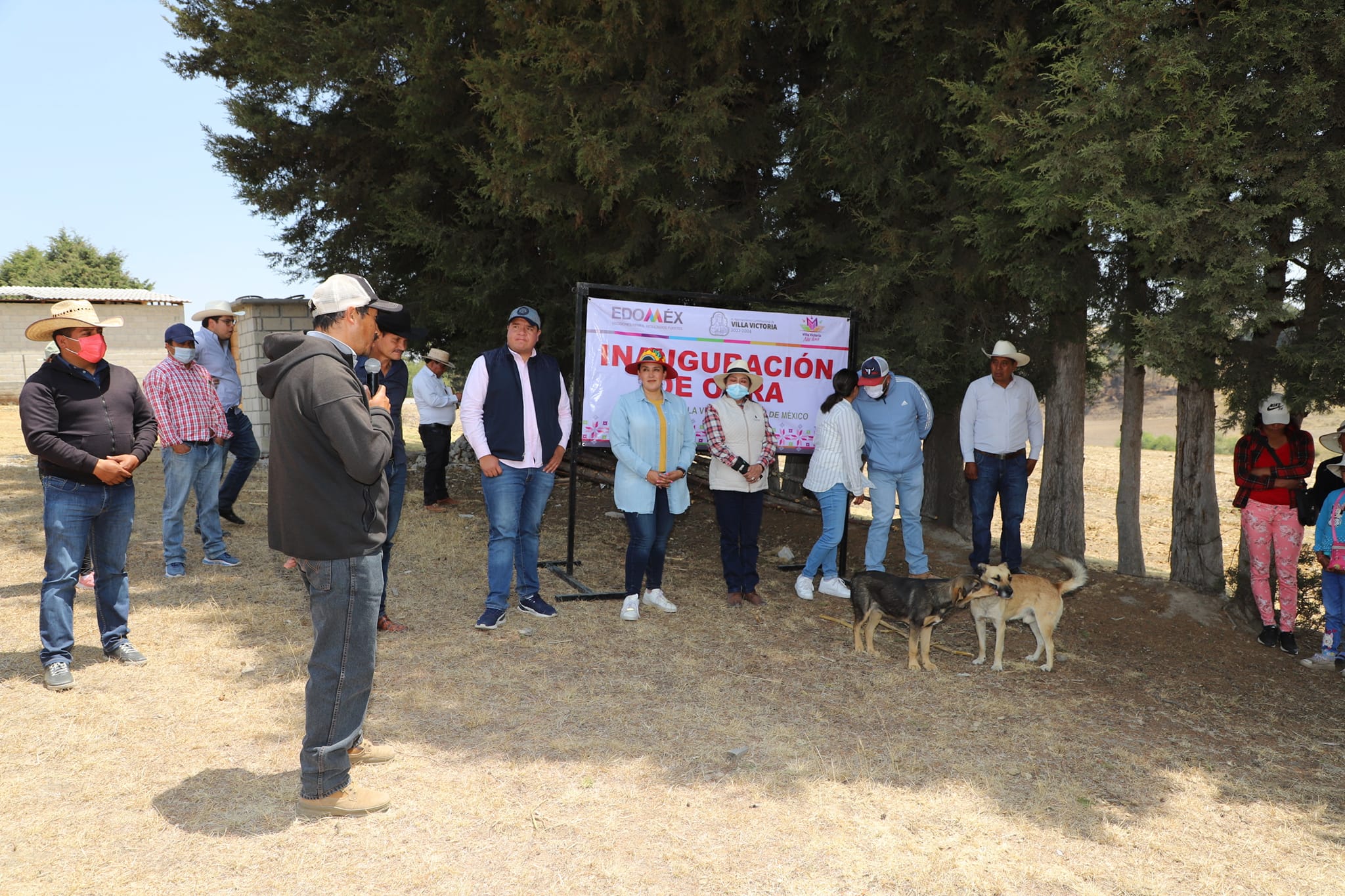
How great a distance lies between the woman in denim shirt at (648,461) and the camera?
700cm

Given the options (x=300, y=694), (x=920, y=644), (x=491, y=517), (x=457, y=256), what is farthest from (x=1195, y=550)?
(x=457, y=256)

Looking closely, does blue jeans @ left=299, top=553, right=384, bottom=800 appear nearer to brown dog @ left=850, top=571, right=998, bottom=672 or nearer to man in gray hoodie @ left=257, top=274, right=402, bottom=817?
man in gray hoodie @ left=257, top=274, right=402, bottom=817

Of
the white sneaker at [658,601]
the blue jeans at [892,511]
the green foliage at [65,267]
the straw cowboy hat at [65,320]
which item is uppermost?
the green foliage at [65,267]

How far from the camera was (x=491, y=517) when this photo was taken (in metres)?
6.65

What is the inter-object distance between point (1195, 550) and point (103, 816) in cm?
887

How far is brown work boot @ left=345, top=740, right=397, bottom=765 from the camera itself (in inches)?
174

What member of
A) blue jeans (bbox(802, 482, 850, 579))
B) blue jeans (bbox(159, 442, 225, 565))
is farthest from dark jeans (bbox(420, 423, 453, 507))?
blue jeans (bbox(802, 482, 850, 579))

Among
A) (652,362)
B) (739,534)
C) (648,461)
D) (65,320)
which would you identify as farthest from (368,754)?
(739,534)

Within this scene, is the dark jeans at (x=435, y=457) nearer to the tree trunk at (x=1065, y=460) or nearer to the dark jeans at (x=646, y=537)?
the dark jeans at (x=646, y=537)

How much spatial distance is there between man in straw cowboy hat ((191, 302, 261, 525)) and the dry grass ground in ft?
5.00

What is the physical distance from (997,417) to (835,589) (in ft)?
6.86

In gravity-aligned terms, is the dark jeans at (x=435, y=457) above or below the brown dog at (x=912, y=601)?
above

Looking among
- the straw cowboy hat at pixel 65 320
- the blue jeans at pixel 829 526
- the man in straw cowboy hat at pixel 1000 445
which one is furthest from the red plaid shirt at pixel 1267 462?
the straw cowboy hat at pixel 65 320

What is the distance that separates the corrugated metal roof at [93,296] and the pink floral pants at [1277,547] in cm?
2883
